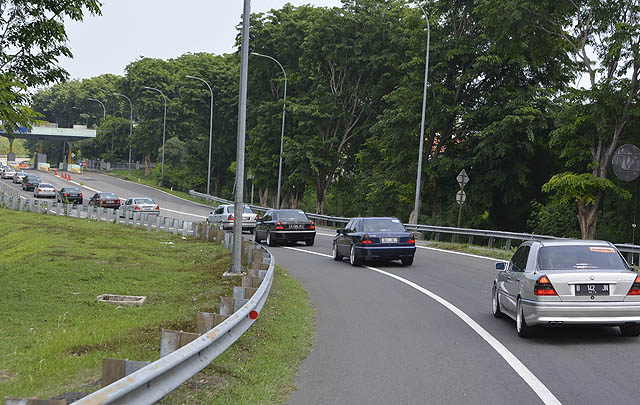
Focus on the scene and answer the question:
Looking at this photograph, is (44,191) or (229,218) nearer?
(229,218)

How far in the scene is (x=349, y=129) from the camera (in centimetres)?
5400

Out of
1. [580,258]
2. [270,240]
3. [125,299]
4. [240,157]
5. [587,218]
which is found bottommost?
[125,299]

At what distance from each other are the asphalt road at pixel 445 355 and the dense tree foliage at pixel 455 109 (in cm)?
1279

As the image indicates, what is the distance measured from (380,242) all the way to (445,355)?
40.9ft

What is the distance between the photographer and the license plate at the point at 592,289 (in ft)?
31.4

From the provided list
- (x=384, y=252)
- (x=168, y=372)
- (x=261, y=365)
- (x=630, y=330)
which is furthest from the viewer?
(x=384, y=252)

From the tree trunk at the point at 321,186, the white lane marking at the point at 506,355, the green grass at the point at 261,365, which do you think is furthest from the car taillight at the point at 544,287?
the tree trunk at the point at 321,186

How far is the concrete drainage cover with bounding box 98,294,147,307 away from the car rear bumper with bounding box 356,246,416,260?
7957 millimetres

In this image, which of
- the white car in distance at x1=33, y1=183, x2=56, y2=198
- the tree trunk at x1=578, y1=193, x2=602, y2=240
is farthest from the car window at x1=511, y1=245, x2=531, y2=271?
the white car in distance at x1=33, y1=183, x2=56, y2=198

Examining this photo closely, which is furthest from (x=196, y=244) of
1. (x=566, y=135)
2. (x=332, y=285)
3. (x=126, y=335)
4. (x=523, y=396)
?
(x=523, y=396)

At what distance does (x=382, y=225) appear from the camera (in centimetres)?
2216

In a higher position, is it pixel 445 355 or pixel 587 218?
pixel 587 218

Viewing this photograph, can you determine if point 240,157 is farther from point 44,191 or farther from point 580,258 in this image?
point 44,191

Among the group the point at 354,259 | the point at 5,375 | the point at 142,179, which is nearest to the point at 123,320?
the point at 5,375
